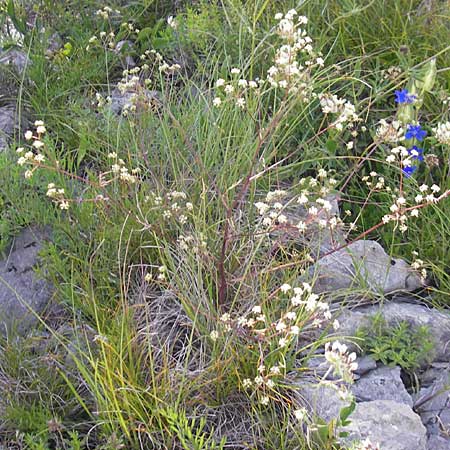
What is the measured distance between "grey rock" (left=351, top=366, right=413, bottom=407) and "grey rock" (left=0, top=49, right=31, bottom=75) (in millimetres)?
1900

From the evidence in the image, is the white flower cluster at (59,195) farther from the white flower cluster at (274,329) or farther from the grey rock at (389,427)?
the grey rock at (389,427)

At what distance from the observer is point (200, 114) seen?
9.09ft

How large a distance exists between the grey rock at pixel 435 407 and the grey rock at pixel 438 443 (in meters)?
0.03

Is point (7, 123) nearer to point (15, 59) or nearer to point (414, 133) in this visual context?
point (15, 59)

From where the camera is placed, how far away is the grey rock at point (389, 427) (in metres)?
1.88

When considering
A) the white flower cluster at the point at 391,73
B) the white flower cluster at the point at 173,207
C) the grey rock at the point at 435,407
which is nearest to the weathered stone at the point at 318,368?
the grey rock at the point at 435,407

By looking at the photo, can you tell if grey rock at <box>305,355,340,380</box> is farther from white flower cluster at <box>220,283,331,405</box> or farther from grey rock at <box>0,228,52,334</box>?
grey rock at <box>0,228,52,334</box>

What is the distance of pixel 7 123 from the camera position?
2.93 metres

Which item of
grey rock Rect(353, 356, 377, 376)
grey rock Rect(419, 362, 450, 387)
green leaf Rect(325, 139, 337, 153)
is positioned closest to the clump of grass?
green leaf Rect(325, 139, 337, 153)

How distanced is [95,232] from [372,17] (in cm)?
159

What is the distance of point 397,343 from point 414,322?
11 cm

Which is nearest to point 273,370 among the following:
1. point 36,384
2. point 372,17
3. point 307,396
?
point 307,396

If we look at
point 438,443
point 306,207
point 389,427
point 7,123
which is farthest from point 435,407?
point 7,123

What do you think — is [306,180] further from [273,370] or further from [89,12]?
[89,12]
